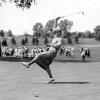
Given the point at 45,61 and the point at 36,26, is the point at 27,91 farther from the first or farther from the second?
the point at 36,26

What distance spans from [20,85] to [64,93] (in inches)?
91.1

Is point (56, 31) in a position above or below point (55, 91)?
above

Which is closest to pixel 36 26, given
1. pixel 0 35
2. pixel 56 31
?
pixel 0 35

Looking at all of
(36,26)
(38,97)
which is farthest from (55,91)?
(36,26)

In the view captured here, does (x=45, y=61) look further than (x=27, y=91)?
Yes

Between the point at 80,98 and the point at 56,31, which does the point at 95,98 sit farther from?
the point at 56,31

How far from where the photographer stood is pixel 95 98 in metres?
9.22

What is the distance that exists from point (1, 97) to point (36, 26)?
154 meters

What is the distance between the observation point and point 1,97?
9367mm

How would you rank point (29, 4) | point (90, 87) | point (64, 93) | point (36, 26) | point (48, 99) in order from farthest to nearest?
point (36, 26)
point (29, 4)
point (90, 87)
point (64, 93)
point (48, 99)

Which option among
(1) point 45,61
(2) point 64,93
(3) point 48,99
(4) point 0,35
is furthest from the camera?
(4) point 0,35

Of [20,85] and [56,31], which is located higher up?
[56,31]

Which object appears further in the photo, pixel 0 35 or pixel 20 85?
pixel 0 35

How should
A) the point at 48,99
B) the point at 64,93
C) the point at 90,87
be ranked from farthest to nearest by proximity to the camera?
the point at 90,87, the point at 64,93, the point at 48,99
